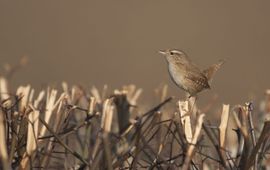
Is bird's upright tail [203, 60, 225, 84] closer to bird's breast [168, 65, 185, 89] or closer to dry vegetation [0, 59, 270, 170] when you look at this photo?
bird's breast [168, 65, 185, 89]

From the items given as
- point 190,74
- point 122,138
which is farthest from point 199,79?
point 122,138

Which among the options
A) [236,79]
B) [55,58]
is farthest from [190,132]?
[55,58]

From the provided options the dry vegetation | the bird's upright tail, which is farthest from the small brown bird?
the dry vegetation

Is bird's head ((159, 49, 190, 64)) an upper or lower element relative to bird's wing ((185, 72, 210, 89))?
upper

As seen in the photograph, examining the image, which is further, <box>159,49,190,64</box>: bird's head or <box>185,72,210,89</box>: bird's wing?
<box>159,49,190,64</box>: bird's head

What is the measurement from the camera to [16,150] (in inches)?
105

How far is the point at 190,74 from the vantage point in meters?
4.50

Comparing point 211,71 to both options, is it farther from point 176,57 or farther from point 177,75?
point 176,57

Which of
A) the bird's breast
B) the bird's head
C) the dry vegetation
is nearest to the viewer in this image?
the dry vegetation

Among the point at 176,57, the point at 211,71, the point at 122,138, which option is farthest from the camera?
the point at 176,57

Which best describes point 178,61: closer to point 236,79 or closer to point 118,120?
point 118,120

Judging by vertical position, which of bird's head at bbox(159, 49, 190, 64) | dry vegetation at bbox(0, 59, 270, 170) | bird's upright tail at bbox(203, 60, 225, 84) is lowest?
dry vegetation at bbox(0, 59, 270, 170)

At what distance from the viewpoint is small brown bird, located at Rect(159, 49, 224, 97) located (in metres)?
4.45

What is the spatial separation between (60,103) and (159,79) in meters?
8.08
